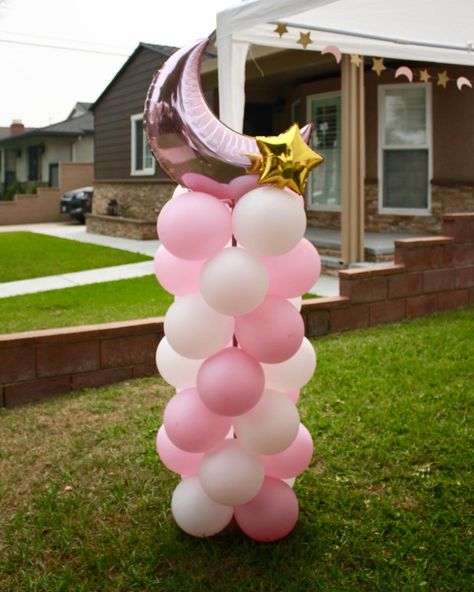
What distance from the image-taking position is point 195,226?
2.26 meters

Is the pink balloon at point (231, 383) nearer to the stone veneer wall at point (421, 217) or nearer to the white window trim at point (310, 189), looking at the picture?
the stone veneer wall at point (421, 217)

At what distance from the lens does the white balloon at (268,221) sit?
221 cm

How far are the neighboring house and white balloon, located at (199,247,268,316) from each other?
22.1 m

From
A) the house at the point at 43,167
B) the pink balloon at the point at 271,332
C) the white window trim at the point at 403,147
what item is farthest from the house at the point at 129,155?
the pink balloon at the point at 271,332

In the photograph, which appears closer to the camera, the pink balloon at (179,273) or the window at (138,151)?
the pink balloon at (179,273)

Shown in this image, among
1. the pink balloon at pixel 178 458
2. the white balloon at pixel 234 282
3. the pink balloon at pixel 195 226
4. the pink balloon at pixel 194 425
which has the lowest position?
the pink balloon at pixel 178 458

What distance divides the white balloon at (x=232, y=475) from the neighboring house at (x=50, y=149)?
22075 mm

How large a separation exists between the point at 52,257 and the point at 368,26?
711cm

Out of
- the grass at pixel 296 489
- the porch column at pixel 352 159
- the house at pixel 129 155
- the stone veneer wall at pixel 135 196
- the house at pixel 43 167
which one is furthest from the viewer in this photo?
the house at pixel 43 167

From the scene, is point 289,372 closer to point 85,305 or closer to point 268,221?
point 268,221

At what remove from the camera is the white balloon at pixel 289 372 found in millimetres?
2533

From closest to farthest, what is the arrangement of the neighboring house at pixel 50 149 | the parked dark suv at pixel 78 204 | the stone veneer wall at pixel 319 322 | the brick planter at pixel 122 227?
the stone veneer wall at pixel 319 322 < the brick planter at pixel 122 227 < the parked dark suv at pixel 78 204 < the neighboring house at pixel 50 149

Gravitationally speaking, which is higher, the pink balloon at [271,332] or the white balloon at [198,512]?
the pink balloon at [271,332]

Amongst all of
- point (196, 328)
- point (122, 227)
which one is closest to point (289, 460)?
point (196, 328)
